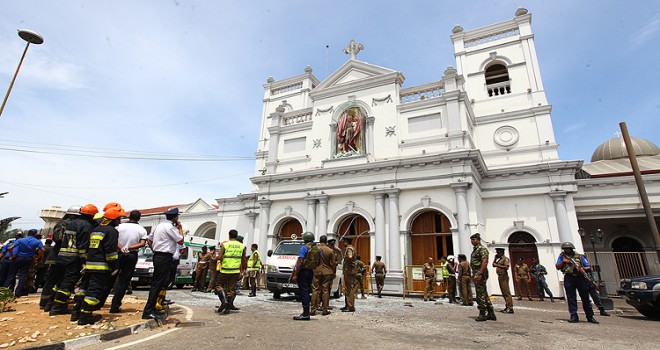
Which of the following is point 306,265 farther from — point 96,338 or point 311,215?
point 311,215

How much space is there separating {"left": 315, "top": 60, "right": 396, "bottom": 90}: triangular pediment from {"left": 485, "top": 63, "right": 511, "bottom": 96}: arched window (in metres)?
6.68

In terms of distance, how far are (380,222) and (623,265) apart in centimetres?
1175

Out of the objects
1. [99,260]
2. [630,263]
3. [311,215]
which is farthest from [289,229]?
[630,263]

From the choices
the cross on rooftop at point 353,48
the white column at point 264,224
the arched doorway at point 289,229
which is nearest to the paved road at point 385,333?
the white column at point 264,224

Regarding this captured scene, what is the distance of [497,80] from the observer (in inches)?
806

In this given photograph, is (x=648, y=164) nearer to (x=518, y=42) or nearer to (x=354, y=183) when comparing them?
(x=518, y=42)

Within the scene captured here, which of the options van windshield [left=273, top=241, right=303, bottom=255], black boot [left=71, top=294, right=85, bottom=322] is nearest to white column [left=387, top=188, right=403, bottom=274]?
van windshield [left=273, top=241, right=303, bottom=255]

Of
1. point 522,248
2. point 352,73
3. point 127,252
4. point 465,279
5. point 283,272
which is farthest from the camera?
point 352,73

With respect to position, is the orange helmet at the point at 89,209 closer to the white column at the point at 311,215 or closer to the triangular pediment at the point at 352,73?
the white column at the point at 311,215

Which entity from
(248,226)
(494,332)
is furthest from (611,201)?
(248,226)

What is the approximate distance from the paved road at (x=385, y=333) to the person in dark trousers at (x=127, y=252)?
45.3 inches

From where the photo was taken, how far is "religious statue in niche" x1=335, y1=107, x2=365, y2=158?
18.2m

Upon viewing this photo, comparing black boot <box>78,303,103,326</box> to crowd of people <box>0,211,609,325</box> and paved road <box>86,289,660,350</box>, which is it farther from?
paved road <box>86,289,660,350</box>

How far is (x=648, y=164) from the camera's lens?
75.2 feet
